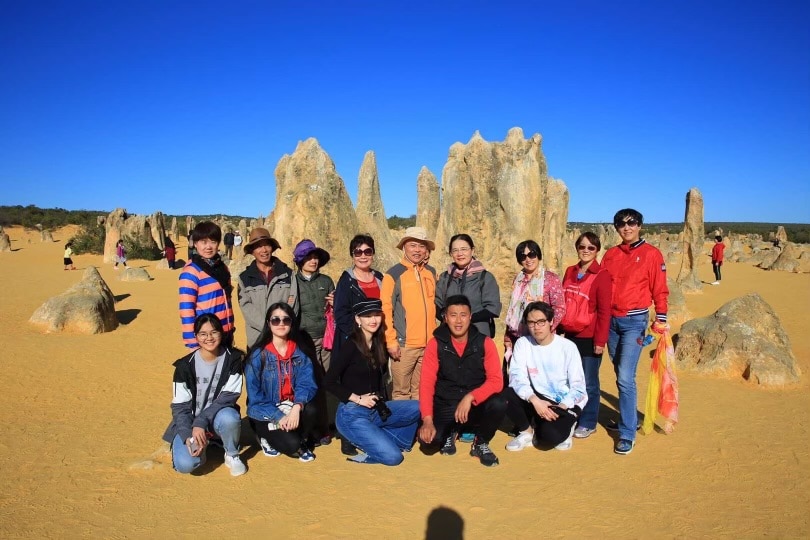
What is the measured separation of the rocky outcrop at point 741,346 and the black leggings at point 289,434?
583 cm

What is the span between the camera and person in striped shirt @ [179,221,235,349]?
425cm

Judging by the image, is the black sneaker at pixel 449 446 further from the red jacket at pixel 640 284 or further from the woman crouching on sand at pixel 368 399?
the red jacket at pixel 640 284

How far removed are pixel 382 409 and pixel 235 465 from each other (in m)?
1.28

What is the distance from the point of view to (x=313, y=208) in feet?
30.9

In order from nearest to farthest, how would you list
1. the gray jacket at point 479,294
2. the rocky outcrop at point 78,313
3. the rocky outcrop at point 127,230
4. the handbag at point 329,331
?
the gray jacket at point 479,294 < the handbag at point 329,331 < the rocky outcrop at point 78,313 < the rocky outcrop at point 127,230

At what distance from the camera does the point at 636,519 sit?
3.41 meters

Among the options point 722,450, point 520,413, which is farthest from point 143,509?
point 722,450

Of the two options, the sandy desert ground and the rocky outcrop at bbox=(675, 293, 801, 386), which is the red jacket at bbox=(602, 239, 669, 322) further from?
the rocky outcrop at bbox=(675, 293, 801, 386)

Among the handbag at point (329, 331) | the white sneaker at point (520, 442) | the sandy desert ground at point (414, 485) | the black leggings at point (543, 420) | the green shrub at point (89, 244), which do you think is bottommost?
the sandy desert ground at point (414, 485)

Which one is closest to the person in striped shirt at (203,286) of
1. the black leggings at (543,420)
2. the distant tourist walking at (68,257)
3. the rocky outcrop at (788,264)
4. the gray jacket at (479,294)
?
the gray jacket at (479,294)

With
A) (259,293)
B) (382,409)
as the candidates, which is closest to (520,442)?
(382,409)

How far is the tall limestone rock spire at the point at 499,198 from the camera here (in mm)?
10461

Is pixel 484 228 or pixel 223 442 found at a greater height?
pixel 484 228

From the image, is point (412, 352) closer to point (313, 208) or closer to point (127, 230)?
point (313, 208)
